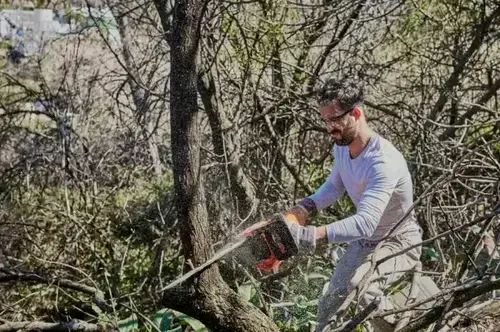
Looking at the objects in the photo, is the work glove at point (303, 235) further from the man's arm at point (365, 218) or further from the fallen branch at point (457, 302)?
the fallen branch at point (457, 302)

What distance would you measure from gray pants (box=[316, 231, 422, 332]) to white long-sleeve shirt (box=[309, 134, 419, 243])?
8 cm

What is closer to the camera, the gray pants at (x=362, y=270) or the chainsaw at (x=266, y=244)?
the chainsaw at (x=266, y=244)

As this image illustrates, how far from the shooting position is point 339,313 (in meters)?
3.75

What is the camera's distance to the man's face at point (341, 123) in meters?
4.16

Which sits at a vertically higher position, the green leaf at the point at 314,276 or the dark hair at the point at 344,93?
the dark hair at the point at 344,93

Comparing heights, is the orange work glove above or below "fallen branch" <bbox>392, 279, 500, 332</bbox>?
above

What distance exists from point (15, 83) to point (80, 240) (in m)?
1.60

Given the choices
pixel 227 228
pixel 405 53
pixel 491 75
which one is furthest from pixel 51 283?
pixel 491 75

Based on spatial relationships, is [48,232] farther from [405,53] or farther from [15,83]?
[405,53]

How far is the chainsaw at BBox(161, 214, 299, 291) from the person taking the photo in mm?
3832

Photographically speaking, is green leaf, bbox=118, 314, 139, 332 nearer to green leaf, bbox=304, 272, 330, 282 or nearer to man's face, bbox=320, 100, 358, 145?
green leaf, bbox=304, 272, 330, 282

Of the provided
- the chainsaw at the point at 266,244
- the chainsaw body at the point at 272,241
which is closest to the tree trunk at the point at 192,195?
the chainsaw at the point at 266,244

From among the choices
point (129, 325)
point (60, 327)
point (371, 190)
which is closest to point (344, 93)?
point (371, 190)

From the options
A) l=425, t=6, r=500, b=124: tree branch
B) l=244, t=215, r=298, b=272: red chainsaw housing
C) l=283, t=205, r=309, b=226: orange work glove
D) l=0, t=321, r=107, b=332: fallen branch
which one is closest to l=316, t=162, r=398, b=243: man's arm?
l=244, t=215, r=298, b=272: red chainsaw housing
